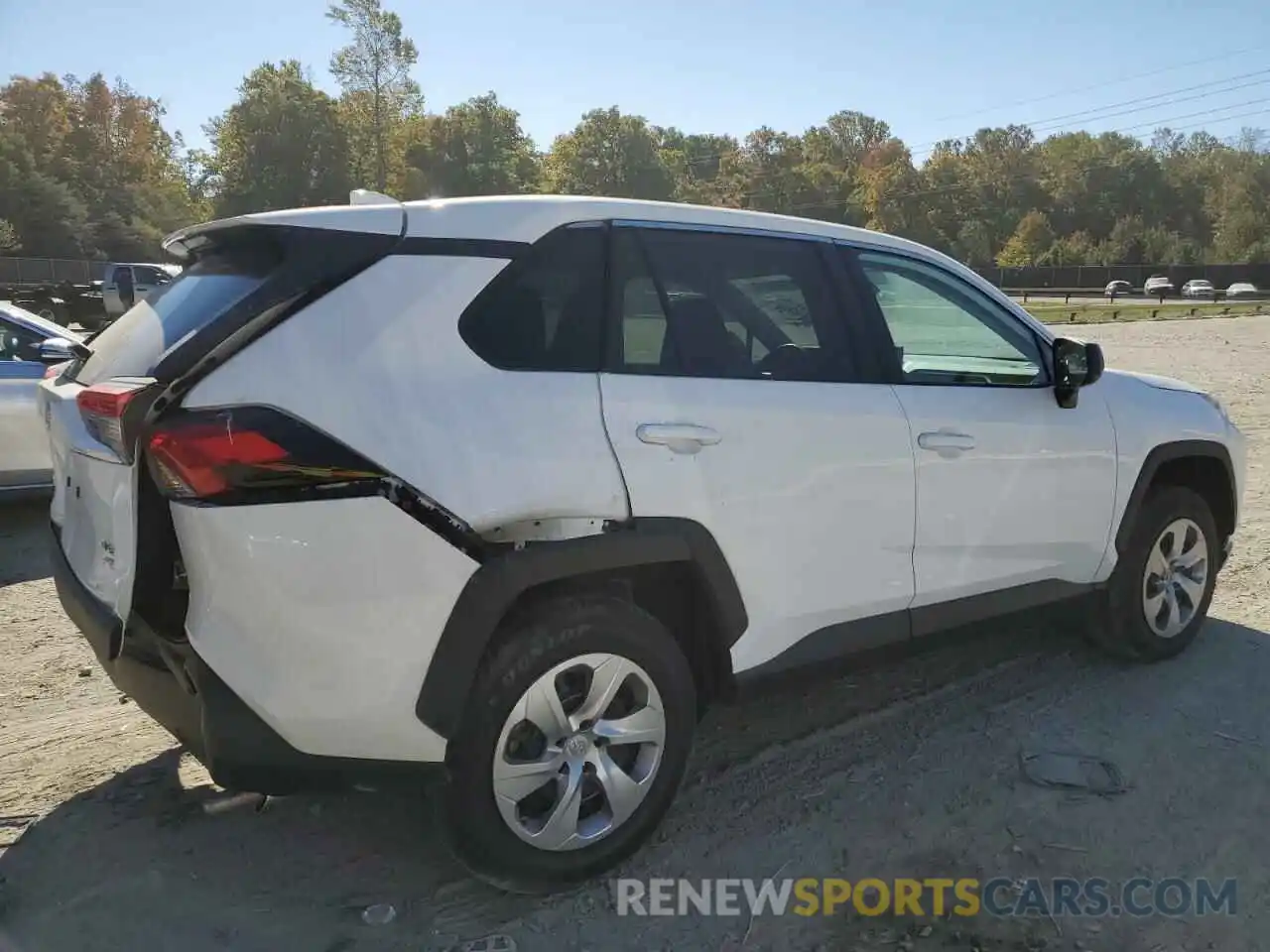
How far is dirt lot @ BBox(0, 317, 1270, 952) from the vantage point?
267cm

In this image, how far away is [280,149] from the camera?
2489 inches

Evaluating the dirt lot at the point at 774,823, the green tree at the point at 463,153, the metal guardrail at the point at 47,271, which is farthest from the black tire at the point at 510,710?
the green tree at the point at 463,153

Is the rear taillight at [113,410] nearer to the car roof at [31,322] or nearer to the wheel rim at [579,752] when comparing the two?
the wheel rim at [579,752]

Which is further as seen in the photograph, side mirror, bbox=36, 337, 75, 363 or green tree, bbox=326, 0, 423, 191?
green tree, bbox=326, 0, 423, 191

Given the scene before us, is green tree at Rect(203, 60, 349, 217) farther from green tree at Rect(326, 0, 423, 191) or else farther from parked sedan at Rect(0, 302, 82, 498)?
parked sedan at Rect(0, 302, 82, 498)

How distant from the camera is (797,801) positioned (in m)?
3.29

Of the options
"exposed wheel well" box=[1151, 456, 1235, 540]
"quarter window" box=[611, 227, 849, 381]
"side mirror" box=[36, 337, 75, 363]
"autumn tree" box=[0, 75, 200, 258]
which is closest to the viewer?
"quarter window" box=[611, 227, 849, 381]

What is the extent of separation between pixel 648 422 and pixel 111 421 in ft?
4.51

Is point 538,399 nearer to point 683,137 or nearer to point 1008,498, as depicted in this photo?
point 1008,498

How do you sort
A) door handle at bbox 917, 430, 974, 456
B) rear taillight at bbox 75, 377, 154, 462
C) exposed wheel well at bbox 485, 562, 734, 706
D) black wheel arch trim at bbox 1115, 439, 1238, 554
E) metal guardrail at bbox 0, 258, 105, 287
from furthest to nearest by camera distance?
metal guardrail at bbox 0, 258, 105, 287 < black wheel arch trim at bbox 1115, 439, 1238, 554 < door handle at bbox 917, 430, 974, 456 < exposed wheel well at bbox 485, 562, 734, 706 < rear taillight at bbox 75, 377, 154, 462

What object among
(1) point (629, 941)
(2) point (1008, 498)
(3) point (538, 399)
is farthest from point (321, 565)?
(2) point (1008, 498)

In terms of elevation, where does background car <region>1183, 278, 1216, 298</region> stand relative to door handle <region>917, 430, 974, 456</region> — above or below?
above

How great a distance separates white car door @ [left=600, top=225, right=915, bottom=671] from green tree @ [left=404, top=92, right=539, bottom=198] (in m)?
67.5

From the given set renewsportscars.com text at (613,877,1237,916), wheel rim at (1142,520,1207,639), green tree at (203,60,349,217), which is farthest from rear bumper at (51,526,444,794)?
green tree at (203,60,349,217)
